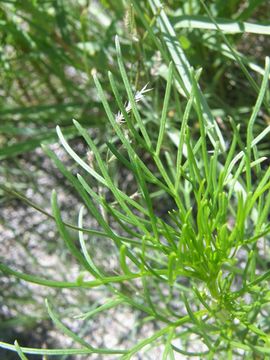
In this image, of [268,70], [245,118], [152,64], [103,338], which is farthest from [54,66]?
[268,70]

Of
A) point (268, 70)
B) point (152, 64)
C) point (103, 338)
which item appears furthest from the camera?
point (103, 338)

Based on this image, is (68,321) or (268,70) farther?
(68,321)

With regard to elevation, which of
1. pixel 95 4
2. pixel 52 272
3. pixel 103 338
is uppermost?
pixel 95 4

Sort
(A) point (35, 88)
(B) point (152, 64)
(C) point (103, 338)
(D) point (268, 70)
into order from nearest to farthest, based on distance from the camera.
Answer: (D) point (268, 70)
(B) point (152, 64)
(C) point (103, 338)
(A) point (35, 88)

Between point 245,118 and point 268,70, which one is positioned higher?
point 245,118

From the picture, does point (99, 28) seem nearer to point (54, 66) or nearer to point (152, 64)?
point (54, 66)

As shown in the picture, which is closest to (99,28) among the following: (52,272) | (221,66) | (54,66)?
(54,66)
